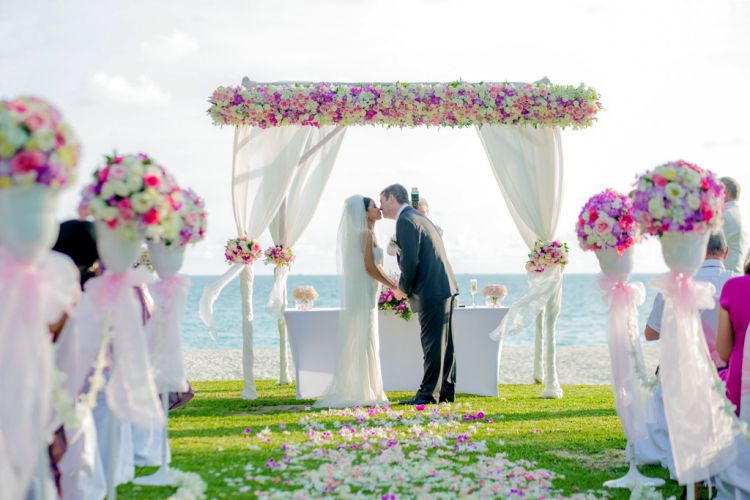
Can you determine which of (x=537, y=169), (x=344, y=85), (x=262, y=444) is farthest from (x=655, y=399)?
(x=344, y=85)

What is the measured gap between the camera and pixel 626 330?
5145mm

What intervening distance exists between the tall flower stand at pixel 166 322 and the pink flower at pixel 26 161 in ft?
6.09

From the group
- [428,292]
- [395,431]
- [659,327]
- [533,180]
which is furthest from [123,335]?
[533,180]

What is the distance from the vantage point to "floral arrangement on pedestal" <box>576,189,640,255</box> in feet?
16.3

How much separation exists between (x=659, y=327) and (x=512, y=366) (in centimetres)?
1185

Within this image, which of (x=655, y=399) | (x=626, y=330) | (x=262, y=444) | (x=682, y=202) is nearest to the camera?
(x=682, y=202)

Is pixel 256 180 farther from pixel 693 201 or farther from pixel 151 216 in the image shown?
pixel 693 201

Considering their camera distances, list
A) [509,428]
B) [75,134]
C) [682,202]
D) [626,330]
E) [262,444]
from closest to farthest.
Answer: [75,134] → [682,202] → [626,330] → [262,444] → [509,428]

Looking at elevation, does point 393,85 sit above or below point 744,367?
above

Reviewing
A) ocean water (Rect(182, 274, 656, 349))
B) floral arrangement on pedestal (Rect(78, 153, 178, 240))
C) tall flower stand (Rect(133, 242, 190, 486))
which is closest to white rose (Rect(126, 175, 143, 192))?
floral arrangement on pedestal (Rect(78, 153, 178, 240))

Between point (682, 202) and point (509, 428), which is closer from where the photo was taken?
point (682, 202)

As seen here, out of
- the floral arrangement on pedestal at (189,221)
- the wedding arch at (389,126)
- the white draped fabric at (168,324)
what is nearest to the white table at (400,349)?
the wedding arch at (389,126)

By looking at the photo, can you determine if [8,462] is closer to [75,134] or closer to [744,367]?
[75,134]

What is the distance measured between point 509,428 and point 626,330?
93.0 inches
